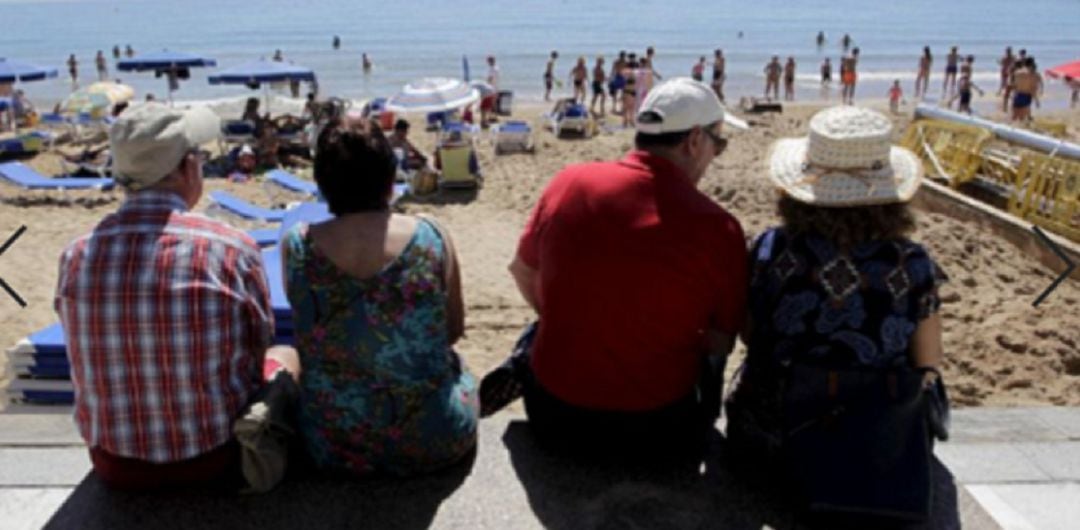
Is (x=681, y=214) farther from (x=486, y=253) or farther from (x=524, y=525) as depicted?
(x=486, y=253)

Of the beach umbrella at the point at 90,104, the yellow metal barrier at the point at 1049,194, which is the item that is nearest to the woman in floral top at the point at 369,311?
the yellow metal barrier at the point at 1049,194

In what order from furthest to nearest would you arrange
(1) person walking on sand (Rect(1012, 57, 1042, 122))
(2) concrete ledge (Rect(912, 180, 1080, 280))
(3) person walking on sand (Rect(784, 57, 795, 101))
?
(3) person walking on sand (Rect(784, 57, 795, 101))
(1) person walking on sand (Rect(1012, 57, 1042, 122))
(2) concrete ledge (Rect(912, 180, 1080, 280))

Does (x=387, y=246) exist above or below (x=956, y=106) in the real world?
above

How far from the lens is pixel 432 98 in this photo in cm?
1454

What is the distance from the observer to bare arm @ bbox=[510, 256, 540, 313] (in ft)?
8.63

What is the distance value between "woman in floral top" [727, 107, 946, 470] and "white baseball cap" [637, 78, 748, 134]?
0.25m

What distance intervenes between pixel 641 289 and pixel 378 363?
712 millimetres

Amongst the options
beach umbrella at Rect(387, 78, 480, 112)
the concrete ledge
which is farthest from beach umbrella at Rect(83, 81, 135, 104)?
the concrete ledge

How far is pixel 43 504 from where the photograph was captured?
8.38ft

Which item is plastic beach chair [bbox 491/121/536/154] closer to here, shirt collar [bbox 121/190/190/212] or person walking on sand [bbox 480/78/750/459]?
person walking on sand [bbox 480/78/750/459]

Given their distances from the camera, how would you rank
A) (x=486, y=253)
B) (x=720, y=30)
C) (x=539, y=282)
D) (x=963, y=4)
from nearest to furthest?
(x=539, y=282)
(x=486, y=253)
(x=720, y=30)
(x=963, y=4)

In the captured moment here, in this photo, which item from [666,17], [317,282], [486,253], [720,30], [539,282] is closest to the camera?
[317,282]

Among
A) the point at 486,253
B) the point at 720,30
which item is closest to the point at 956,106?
the point at 486,253

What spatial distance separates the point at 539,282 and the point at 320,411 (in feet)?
2.32
